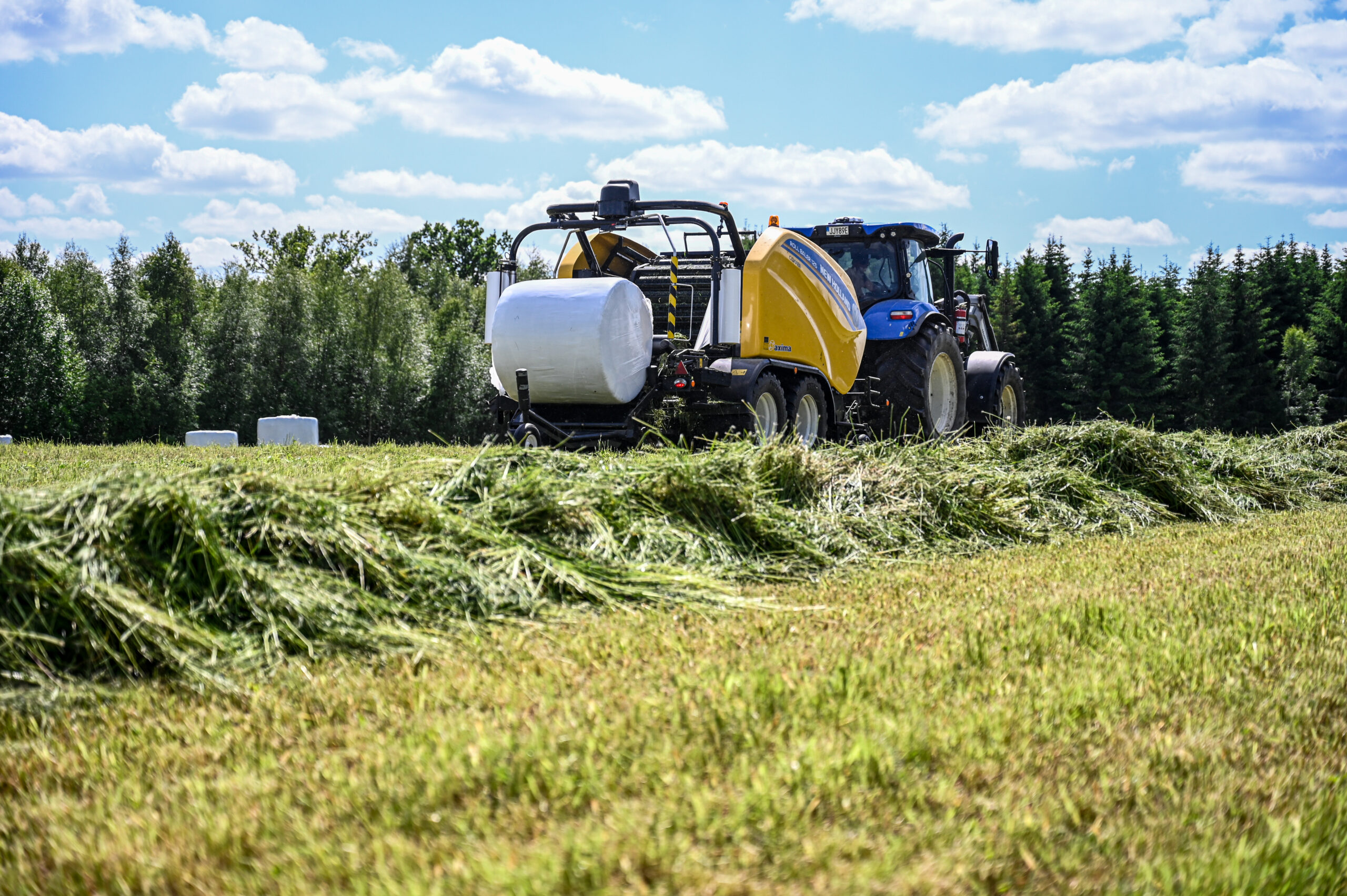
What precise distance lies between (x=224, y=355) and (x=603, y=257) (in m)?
40.6

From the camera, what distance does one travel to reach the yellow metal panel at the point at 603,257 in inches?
467

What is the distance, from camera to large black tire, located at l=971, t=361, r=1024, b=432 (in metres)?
14.9

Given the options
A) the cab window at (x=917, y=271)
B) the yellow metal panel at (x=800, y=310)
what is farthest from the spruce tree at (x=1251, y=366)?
the yellow metal panel at (x=800, y=310)

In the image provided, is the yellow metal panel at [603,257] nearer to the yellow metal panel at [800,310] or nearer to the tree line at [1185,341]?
the yellow metal panel at [800,310]

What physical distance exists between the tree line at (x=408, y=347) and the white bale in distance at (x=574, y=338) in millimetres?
37637

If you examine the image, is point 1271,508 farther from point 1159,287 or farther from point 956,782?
point 1159,287

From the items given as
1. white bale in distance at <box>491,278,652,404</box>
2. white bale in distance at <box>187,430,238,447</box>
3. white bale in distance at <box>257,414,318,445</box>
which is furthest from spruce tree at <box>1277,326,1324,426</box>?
white bale in distance at <box>491,278,652,404</box>

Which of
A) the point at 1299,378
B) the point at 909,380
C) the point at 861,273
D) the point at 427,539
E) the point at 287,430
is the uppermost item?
the point at 861,273

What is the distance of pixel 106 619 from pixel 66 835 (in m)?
1.40

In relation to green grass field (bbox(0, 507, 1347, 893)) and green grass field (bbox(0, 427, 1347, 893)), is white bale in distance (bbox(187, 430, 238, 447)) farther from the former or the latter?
green grass field (bbox(0, 507, 1347, 893))

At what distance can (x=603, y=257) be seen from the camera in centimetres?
Answer: 1194

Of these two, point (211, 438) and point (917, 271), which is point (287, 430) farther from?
point (917, 271)

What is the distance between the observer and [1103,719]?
3.35 meters

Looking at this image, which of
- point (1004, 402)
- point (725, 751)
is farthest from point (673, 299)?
point (725, 751)
